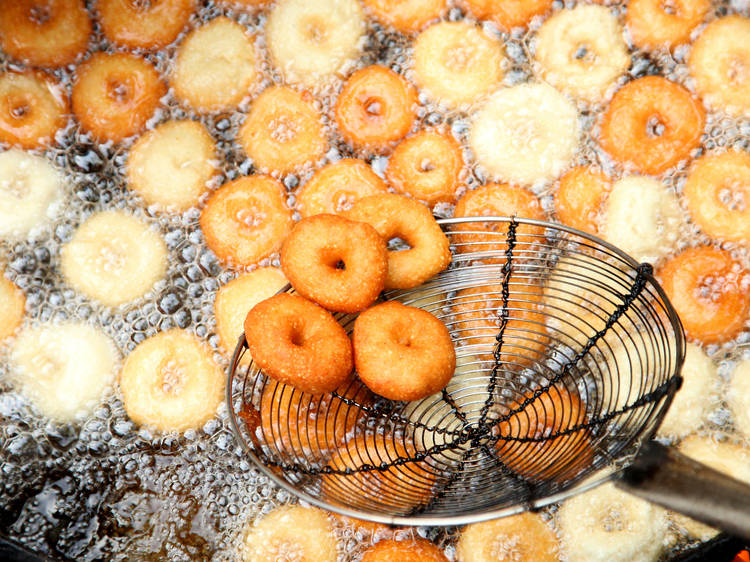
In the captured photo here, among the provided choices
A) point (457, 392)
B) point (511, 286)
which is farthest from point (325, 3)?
point (457, 392)

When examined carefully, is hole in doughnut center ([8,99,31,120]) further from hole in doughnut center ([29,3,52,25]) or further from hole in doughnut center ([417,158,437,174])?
hole in doughnut center ([417,158,437,174])

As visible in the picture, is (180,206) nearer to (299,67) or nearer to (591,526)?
(299,67)

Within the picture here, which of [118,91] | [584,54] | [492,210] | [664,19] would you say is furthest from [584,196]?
[118,91]

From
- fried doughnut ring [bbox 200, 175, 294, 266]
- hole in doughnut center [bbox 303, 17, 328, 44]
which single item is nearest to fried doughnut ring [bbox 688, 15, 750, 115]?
hole in doughnut center [bbox 303, 17, 328, 44]

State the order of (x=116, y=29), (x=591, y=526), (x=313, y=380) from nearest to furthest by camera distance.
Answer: (x=313, y=380)
(x=591, y=526)
(x=116, y=29)

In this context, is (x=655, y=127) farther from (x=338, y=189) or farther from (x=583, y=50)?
(x=338, y=189)

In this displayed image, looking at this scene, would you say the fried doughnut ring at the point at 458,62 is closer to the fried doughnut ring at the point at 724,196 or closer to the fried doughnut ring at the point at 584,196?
the fried doughnut ring at the point at 584,196
